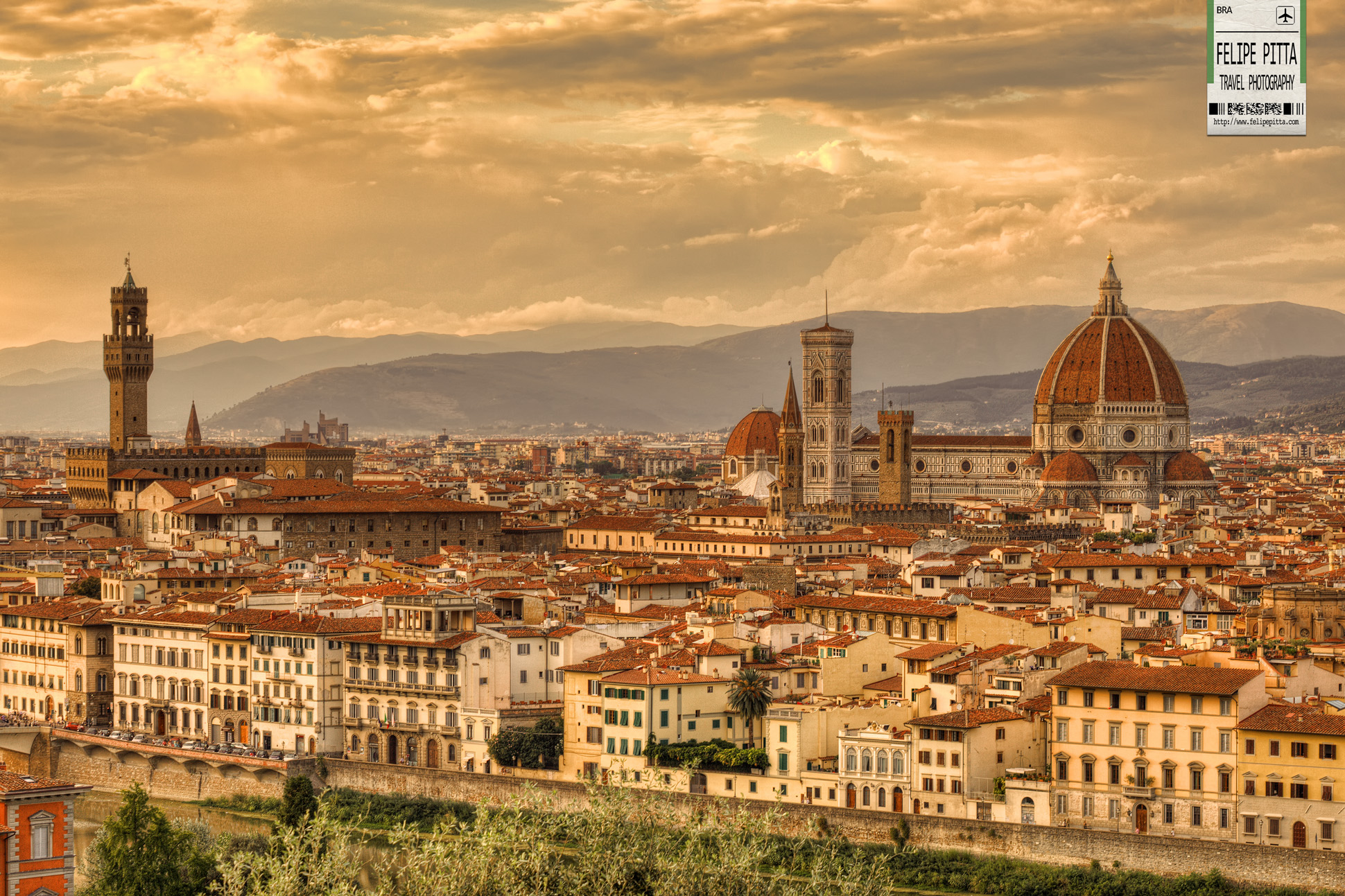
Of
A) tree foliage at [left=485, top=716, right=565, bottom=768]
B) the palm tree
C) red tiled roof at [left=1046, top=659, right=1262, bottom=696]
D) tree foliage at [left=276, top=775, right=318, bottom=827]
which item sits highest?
red tiled roof at [left=1046, top=659, right=1262, bottom=696]

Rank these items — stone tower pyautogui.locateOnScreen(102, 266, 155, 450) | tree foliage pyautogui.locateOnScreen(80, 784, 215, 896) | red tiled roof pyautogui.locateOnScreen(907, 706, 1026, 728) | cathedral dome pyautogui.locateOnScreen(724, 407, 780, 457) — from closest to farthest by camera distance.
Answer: tree foliage pyautogui.locateOnScreen(80, 784, 215, 896) → red tiled roof pyautogui.locateOnScreen(907, 706, 1026, 728) → stone tower pyautogui.locateOnScreen(102, 266, 155, 450) → cathedral dome pyautogui.locateOnScreen(724, 407, 780, 457)

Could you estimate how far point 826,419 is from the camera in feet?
458

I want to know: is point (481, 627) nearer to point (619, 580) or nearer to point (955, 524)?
point (619, 580)

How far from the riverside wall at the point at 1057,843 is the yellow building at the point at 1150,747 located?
30.4 inches

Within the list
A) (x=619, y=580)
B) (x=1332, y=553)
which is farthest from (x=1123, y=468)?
(x=619, y=580)

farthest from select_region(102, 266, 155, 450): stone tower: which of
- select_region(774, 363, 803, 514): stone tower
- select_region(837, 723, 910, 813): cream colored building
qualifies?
select_region(837, 723, 910, 813): cream colored building

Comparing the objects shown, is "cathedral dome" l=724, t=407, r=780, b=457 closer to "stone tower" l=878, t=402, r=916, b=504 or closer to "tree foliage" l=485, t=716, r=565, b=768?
"stone tower" l=878, t=402, r=916, b=504

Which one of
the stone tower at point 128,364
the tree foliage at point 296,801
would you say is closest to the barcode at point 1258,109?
the tree foliage at point 296,801

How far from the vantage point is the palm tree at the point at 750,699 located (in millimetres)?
47812

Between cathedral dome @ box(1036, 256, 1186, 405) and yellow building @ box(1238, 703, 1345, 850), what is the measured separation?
324 feet

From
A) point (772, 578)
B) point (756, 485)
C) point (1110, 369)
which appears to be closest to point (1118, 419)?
point (1110, 369)

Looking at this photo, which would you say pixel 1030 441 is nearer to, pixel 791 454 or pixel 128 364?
pixel 791 454

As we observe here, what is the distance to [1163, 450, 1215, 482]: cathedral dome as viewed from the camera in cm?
13388

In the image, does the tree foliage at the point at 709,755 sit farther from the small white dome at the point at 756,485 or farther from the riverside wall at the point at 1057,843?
the small white dome at the point at 756,485
